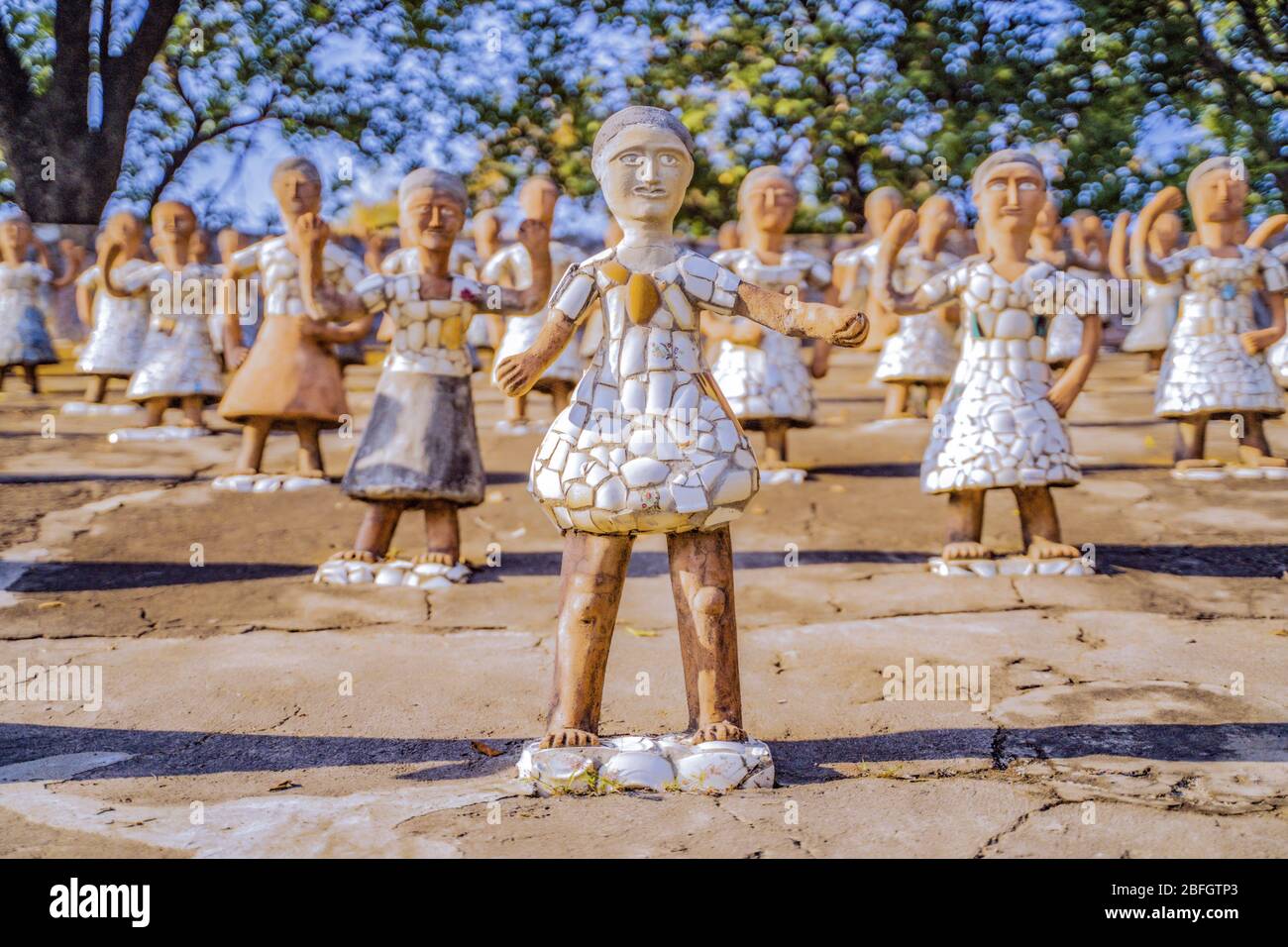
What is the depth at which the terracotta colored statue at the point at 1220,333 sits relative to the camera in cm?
714

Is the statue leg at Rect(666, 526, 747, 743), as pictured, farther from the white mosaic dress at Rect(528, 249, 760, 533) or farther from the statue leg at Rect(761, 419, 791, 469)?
the statue leg at Rect(761, 419, 791, 469)

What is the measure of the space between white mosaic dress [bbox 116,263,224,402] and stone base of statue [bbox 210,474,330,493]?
1637 mm

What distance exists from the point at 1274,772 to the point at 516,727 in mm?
2074

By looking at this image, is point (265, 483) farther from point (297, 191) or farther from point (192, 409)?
point (192, 409)

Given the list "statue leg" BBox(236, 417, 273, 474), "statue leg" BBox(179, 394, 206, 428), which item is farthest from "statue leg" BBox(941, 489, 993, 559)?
"statue leg" BBox(179, 394, 206, 428)

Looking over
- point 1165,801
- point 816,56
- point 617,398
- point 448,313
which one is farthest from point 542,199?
point 816,56

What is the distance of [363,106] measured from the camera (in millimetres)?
18484

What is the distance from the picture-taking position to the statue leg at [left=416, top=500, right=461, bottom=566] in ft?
18.9

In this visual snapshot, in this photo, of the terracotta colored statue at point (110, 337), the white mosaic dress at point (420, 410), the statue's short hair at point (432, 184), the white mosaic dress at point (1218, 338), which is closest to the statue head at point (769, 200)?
the white mosaic dress at point (1218, 338)

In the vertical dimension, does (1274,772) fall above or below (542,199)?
below

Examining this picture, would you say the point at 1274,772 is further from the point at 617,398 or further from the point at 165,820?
the point at 165,820

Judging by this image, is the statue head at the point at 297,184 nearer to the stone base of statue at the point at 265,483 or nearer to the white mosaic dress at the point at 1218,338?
the stone base of statue at the point at 265,483

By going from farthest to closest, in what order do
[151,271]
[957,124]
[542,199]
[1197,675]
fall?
[957,124] → [151,271] → [542,199] → [1197,675]

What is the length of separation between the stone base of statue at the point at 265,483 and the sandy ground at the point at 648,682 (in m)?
0.14
